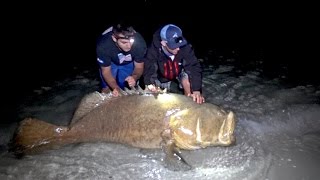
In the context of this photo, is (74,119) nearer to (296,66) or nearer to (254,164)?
(254,164)

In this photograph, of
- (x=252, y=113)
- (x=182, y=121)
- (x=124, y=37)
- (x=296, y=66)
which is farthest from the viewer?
(x=296, y=66)

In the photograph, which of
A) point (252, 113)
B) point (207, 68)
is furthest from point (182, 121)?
point (207, 68)

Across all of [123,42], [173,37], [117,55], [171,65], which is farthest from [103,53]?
[173,37]

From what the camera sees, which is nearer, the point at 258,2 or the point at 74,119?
the point at 74,119

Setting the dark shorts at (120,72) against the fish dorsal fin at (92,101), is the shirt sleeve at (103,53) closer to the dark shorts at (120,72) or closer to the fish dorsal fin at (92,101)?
the dark shorts at (120,72)

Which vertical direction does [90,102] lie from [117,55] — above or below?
below

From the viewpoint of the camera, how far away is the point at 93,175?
3.91m

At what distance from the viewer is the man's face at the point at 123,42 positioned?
480 centimetres

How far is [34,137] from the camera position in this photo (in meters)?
4.17

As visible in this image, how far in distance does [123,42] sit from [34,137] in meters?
1.82

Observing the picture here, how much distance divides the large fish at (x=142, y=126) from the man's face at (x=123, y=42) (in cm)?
90

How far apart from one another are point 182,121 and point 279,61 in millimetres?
4562

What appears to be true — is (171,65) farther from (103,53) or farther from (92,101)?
(92,101)

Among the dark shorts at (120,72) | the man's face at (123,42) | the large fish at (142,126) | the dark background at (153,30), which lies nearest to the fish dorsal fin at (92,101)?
the large fish at (142,126)
